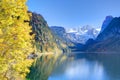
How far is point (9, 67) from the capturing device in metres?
20.8

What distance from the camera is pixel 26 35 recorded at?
71.6 ft

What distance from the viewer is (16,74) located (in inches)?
862

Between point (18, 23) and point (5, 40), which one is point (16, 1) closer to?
point (18, 23)

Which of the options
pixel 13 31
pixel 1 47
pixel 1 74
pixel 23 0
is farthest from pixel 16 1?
pixel 1 74

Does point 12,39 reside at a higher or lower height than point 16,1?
lower

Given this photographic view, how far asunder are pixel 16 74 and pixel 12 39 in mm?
3163

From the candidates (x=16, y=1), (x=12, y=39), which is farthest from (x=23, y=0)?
(x=12, y=39)

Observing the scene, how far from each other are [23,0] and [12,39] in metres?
3.57

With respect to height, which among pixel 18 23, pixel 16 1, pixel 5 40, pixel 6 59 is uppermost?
pixel 16 1

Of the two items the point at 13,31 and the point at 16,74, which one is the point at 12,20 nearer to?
the point at 13,31

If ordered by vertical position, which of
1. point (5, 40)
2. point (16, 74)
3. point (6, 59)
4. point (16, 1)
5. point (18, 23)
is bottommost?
point (16, 74)

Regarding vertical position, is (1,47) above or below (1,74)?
above

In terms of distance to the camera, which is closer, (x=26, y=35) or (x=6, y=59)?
(x=6, y=59)

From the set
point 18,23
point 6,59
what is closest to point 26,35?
point 18,23
